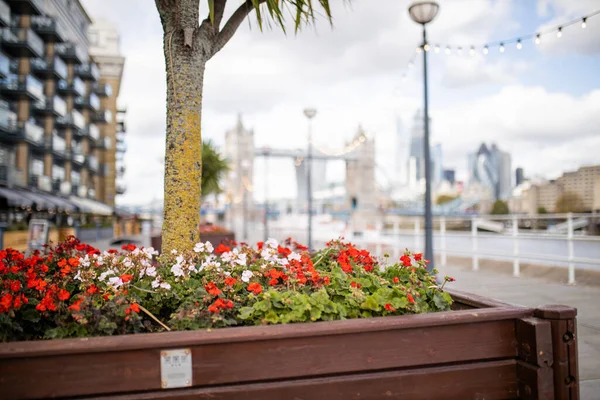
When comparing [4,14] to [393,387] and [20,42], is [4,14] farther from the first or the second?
[393,387]

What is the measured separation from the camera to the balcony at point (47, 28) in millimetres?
38125

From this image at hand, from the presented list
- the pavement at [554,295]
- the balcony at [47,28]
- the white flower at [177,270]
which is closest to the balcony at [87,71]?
the balcony at [47,28]

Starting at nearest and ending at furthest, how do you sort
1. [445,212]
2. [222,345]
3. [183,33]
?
[222,345] < [183,33] < [445,212]

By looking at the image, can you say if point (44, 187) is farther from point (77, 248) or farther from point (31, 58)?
point (77, 248)

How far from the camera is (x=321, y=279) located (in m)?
3.06

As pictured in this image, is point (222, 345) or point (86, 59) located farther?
point (86, 59)

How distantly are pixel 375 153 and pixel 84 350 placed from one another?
85889 mm

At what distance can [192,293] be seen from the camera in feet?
10.1

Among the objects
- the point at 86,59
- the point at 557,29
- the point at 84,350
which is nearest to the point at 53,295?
the point at 84,350

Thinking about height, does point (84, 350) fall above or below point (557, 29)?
below

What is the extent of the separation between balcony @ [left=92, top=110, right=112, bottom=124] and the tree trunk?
5439cm

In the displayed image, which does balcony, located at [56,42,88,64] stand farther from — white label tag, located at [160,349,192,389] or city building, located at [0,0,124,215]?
white label tag, located at [160,349,192,389]

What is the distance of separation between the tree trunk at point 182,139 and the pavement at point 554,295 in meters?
3.12

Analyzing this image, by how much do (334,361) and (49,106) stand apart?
42581mm
